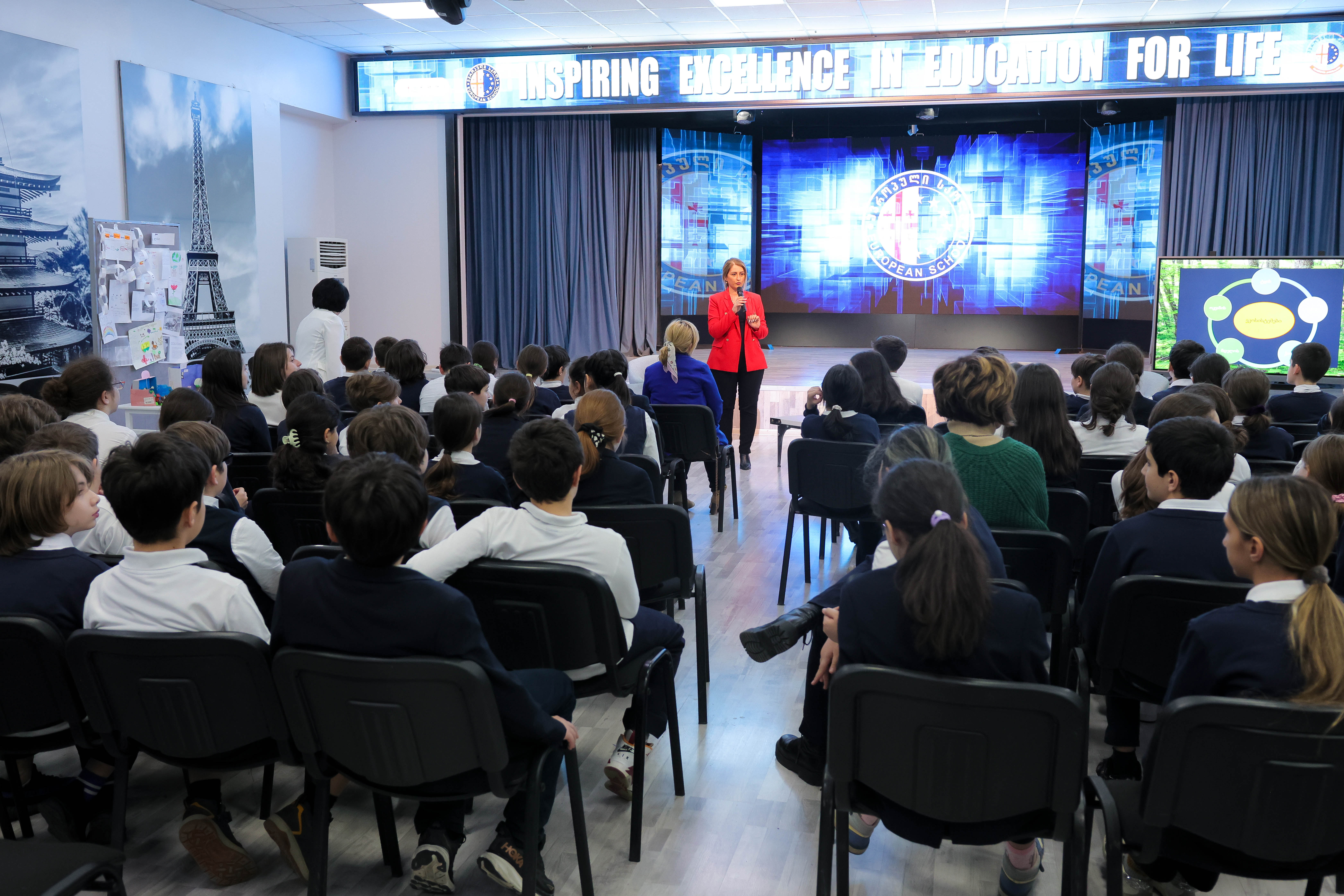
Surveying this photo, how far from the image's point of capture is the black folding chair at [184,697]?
5.90ft

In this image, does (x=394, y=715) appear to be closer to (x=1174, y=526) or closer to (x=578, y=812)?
(x=578, y=812)

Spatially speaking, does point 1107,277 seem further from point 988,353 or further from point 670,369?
point 988,353

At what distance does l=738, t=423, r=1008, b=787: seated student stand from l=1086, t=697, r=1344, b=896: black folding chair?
41 centimetres

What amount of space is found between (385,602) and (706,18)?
281 inches

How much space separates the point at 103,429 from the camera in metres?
3.51

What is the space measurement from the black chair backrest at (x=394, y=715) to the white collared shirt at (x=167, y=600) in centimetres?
22

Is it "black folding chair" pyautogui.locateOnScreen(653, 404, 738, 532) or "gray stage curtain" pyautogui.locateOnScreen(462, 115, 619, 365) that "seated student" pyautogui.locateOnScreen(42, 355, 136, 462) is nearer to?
"black folding chair" pyautogui.locateOnScreen(653, 404, 738, 532)

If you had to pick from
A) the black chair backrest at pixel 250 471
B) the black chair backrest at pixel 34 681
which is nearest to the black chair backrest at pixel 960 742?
the black chair backrest at pixel 34 681

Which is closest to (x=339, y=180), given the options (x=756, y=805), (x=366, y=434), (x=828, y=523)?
(x=828, y=523)

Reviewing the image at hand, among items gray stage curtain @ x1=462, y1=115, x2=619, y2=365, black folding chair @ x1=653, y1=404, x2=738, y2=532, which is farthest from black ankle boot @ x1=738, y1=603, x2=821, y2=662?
gray stage curtain @ x1=462, y1=115, x2=619, y2=365

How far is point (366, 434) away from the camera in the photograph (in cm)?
277

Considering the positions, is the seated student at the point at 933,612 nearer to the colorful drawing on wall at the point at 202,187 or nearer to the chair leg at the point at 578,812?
the chair leg at the point at 578,812

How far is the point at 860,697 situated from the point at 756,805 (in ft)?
3.32

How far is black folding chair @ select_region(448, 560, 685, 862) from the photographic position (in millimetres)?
2105
